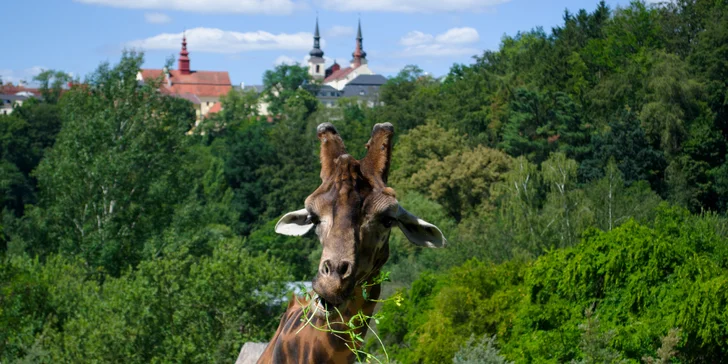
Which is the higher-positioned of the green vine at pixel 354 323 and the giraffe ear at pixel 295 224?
the giraffe ear at pixel 295 224

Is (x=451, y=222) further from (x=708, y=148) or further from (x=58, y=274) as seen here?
(x=58, y=274)

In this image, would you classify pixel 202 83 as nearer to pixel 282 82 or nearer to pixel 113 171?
pixel 282 82

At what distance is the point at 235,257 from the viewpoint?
99.2 ft

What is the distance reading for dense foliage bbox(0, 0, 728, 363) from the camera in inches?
963

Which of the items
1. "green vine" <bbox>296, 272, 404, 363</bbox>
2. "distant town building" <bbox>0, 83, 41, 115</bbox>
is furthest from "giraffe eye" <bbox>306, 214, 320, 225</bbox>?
"distant town building" <bbox>0, 83, 41, 115</bbox>

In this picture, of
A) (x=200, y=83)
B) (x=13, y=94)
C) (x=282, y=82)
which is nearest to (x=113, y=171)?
(x=282, y=82)

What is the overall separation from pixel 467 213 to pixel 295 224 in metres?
55.0

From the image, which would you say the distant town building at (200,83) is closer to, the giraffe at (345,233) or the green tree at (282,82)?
the green tree at (282,82)

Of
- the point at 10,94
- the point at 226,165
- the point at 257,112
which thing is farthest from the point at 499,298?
the point at 10,94

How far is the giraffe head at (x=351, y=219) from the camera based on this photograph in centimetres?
502

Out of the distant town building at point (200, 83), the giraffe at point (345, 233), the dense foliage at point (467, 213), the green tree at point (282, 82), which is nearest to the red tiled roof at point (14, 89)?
the distant town building at point (200, 83)

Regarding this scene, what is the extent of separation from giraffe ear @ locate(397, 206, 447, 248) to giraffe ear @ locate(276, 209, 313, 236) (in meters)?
0.55

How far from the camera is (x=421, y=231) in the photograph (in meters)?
5.59

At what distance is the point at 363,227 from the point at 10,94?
185716 mm
